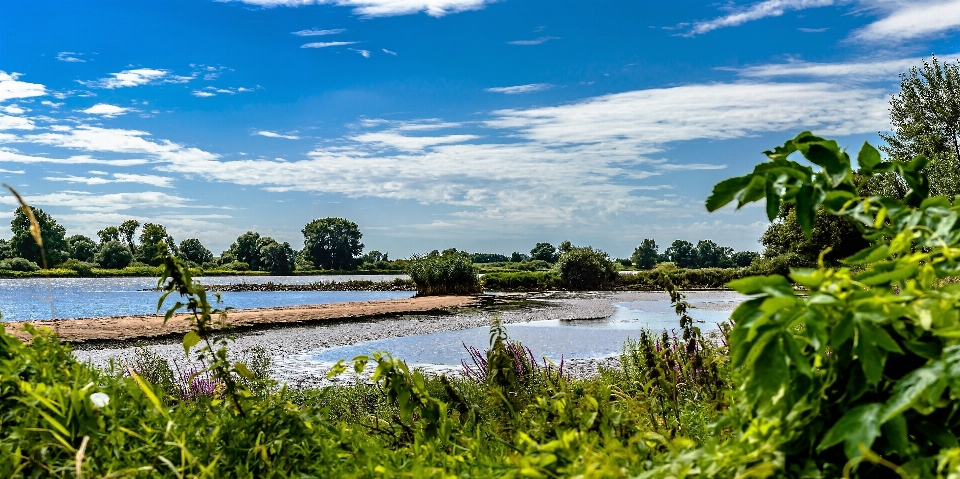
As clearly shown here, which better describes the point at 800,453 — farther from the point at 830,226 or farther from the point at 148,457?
the point at 830,226

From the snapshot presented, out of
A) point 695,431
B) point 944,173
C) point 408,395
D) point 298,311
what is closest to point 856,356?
point 408,395

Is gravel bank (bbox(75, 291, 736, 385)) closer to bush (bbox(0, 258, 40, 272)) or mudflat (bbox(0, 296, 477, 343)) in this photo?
mudflat (bbox(0, 296, 477, 343))

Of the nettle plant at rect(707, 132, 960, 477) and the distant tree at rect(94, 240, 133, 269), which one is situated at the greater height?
the distant tree at rect(94, 240, 133, 269)

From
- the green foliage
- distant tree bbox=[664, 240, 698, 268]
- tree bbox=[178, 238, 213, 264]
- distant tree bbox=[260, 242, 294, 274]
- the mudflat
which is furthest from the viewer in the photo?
distant tree bbox=[260, 242, 294, 274]

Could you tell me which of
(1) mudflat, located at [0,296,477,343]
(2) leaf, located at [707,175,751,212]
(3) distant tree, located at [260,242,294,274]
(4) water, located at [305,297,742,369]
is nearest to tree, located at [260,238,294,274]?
(3) distant tree, located at [260,242,294,274]

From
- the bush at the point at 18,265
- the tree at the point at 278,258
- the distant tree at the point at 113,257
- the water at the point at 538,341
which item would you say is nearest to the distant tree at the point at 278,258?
the tree at the point at 278,258

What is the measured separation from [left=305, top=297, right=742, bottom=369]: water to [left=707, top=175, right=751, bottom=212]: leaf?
Result: 1029 cm

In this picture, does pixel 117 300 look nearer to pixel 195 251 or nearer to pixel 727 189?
pixel 727 189

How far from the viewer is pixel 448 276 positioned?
138ft

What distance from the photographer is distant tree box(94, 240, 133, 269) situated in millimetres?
98550

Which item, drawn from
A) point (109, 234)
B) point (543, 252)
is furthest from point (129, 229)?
point (543, 252)

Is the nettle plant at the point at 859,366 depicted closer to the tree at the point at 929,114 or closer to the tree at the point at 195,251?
the tree at the point at 929,114

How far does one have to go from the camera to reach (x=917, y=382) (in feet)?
3.48

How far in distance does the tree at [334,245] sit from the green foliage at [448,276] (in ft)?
215
